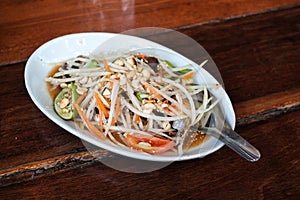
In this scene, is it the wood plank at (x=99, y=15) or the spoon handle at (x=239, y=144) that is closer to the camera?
the spoon handle at (x=239, y=144)

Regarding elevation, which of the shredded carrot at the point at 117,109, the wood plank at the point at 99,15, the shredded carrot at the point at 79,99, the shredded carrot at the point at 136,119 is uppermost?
the wood plank at the point at 99,15

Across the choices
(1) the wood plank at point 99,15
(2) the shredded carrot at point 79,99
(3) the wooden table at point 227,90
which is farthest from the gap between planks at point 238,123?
(1) the wood plank at point 99,15

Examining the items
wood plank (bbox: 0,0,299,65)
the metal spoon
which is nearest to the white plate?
the metal spoon

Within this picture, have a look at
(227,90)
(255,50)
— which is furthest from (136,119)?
(255,50)

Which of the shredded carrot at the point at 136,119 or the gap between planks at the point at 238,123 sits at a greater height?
the shredded carrot at the point at 136,119

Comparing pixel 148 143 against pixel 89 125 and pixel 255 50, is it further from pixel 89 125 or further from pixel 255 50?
pixel 255 50

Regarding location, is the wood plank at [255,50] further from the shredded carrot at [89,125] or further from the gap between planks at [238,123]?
the shredded carrot at [89,125]
